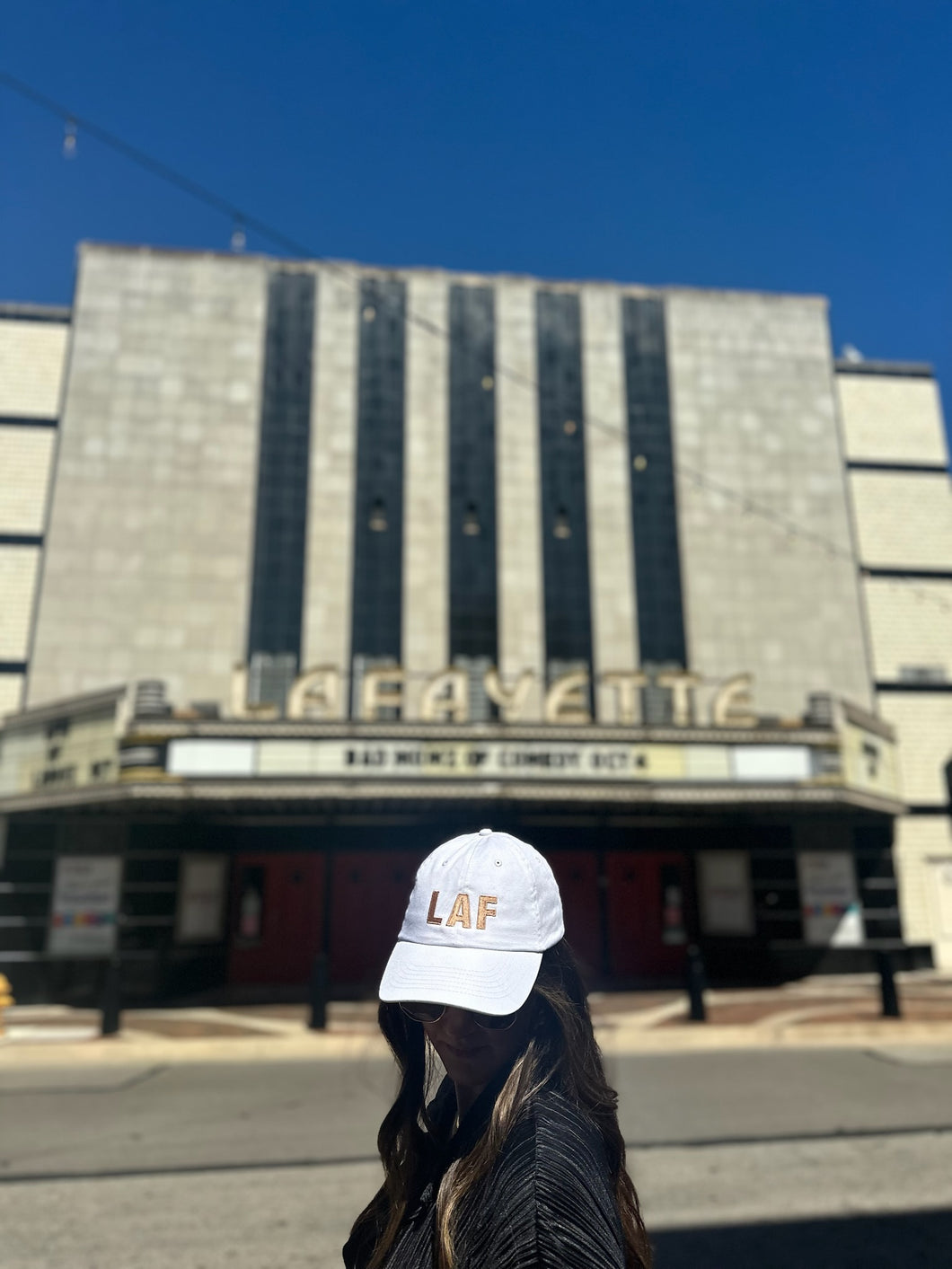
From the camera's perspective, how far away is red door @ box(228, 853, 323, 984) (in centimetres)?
2186

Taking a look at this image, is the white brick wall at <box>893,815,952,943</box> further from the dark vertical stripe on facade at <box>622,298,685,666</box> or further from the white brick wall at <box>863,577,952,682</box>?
the dark vertical stripe on facade at <box>622,298,685,666</box>

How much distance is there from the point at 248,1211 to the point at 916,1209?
525 cm

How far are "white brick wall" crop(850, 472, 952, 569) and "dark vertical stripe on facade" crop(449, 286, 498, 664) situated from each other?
1140cm

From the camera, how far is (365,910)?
22297mm

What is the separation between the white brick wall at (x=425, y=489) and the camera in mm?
24250

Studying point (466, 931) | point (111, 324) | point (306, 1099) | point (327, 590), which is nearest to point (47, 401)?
point (111, 324)

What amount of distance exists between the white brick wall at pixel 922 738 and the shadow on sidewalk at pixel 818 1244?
20579mm

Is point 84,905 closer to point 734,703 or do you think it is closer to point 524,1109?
point 734,703

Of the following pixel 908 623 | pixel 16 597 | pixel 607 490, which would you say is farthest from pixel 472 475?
pixel 908 623

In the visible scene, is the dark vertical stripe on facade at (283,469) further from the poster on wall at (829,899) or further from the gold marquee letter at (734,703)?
the poster on wall at (829,899)

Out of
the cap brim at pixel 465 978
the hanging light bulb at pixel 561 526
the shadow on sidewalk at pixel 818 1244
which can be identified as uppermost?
the hanging light bulb at pixel 561 526

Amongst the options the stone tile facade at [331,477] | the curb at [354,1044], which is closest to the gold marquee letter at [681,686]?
the curb at [354,1044]

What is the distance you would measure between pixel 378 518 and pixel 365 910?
10.6m

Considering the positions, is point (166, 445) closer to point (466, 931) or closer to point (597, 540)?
point (597, 540)
